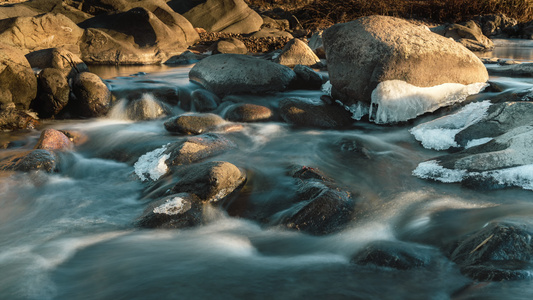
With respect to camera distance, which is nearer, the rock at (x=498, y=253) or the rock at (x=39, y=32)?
the rock at (x=498, y=253)

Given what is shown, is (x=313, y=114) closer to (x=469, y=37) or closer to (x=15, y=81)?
(x=15, y=81)

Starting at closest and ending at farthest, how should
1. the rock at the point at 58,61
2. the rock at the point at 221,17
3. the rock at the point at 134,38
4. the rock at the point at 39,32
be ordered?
the rock at the point at 58,61 < the rock at the point at 39,32 < the rock at the point at 134,38 < the rock at the point at 221,17

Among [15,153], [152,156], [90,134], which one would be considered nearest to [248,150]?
[152,156]

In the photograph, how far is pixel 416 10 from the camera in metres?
20.6

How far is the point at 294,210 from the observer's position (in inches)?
148

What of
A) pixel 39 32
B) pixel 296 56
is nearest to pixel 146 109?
pixel 296 56

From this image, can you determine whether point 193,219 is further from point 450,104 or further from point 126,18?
point 126,18

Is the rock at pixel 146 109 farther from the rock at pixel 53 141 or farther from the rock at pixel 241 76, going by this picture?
the rock at pixel 53 141

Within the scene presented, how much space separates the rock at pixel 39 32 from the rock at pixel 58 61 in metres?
3.12

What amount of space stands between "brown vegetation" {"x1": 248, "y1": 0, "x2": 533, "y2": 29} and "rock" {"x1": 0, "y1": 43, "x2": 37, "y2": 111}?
14599 mm

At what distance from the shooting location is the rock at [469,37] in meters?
15.0

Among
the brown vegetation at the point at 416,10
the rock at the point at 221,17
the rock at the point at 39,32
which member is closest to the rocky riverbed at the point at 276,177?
the rock at the point at 39,32

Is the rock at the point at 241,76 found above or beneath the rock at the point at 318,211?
above

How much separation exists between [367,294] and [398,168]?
259 centimetres
